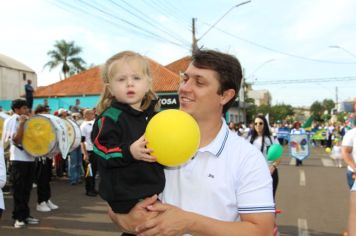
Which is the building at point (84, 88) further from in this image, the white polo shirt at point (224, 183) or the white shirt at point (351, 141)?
the white polo shirt at point (224, 183)

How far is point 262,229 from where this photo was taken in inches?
77.4

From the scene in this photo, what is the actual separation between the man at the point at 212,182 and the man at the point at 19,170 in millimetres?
5495

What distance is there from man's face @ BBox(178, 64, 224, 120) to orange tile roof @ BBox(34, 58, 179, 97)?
1416 inches

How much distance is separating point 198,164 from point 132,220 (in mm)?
A: 422

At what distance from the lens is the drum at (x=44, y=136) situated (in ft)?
24.6

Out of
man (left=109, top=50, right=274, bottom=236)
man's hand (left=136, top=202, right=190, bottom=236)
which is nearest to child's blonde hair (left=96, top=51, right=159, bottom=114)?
man (left=109, top=50, right=274, bottom=236)

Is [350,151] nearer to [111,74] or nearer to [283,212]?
[283,212]

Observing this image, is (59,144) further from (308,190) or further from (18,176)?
(308,190)

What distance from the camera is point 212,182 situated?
2.06 m

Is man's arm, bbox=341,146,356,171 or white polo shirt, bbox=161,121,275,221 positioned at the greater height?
white polo shirt, bbox=161,121,275,221

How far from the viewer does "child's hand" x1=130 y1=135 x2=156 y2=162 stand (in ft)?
6.51

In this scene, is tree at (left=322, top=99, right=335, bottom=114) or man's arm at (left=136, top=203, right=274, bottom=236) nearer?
man's arm at (left=136, top=203, right=274, bottom=236)

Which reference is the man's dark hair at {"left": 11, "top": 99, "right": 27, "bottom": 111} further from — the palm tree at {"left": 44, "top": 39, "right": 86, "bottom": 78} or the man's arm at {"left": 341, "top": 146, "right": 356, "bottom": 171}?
the palm tree at {"left": 44, "top": 39, "right": 86, "bottom": 78}

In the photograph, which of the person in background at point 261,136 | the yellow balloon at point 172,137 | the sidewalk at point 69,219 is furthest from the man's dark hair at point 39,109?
the yellow balloon at point 172,137
